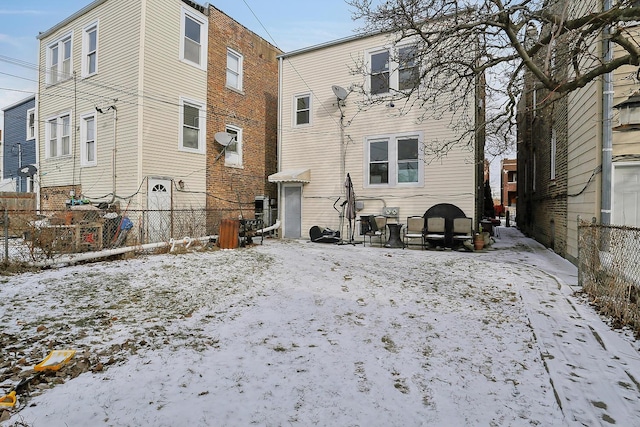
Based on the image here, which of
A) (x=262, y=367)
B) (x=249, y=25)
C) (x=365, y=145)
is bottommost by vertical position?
(x=262, y=367)

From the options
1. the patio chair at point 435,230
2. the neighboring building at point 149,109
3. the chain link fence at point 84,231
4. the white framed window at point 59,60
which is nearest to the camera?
the chain link fence at point 84,231

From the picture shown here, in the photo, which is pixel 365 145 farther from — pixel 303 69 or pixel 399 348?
pixel 399 348

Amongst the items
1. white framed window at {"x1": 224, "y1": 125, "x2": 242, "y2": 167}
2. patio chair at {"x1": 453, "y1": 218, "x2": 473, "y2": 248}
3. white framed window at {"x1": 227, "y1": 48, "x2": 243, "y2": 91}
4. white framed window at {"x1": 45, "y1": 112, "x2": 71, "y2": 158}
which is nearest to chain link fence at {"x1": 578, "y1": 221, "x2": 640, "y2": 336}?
patio chair at {"x1": 453, "y1": 218, "x2": 473, "y2": 248}

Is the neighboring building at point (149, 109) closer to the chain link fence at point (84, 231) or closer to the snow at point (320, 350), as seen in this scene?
the chain link fence at point (84, 231)

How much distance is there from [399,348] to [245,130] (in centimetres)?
1293

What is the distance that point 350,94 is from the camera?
12688 millimetres

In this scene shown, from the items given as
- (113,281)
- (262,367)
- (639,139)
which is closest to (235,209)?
(113,281)

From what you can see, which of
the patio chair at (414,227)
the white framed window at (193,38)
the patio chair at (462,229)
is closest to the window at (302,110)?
the white framed window at (193,38)

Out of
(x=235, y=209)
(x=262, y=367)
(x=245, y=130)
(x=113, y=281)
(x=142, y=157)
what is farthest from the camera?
(x=245, y=130)

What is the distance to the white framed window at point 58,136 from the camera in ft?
42.8

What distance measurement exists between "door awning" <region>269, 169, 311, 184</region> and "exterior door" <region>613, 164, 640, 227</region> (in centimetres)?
903

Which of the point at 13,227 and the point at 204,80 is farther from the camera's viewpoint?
the point at 204,80

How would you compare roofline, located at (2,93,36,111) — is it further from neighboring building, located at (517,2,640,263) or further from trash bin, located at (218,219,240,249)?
neighboring building, located at (517,2,640,263)

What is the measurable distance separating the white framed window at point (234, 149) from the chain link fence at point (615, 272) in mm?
11932
